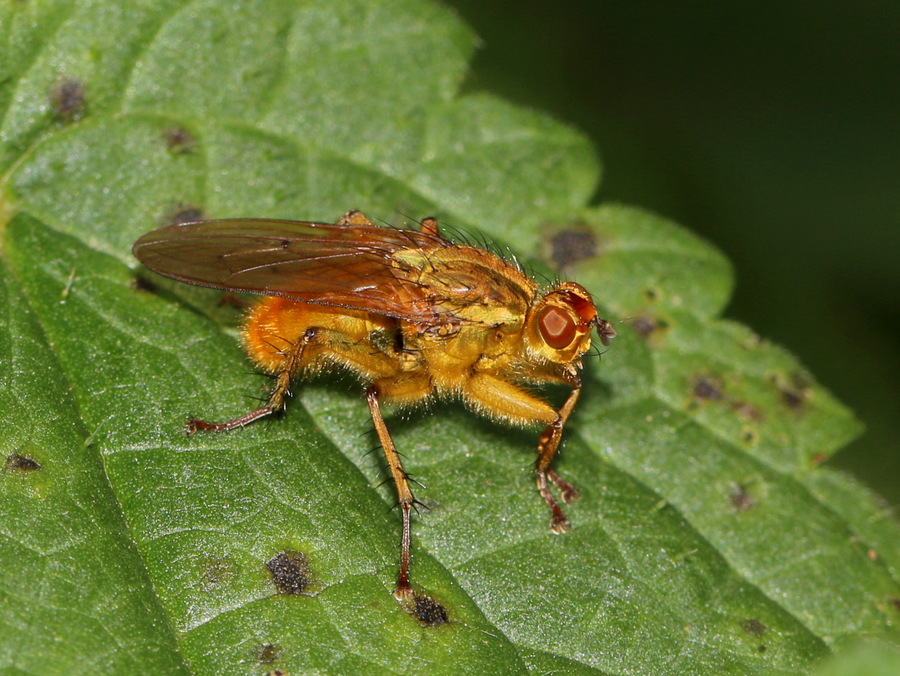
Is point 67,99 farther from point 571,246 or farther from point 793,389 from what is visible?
point 793,389


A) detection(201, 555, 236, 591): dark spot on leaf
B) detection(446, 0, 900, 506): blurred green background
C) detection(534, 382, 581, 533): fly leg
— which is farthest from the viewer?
Result: detection(446, 0, 900, 506): blurred green background

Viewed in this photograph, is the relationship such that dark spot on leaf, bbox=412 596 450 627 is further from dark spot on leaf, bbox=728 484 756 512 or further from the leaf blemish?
dark spot on leaf, bbox=728 484 756 512

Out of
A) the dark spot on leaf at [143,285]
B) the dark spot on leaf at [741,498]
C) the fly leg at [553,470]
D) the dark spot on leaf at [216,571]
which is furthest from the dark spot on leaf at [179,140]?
the dark spot on leaf at [741,498]

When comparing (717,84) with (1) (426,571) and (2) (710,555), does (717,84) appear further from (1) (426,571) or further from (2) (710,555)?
(1) (426,571)

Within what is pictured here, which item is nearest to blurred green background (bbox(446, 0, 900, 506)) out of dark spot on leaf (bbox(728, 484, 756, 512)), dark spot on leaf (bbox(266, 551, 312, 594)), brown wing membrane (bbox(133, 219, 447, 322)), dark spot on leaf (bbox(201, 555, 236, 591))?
dark spot on leaf (bbox(728, 484, 756, 512))

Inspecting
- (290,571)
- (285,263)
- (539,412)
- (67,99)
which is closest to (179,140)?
(67,99)

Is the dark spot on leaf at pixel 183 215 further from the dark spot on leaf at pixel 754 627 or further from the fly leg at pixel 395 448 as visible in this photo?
the dark spot on leaf at pixel 754 627
